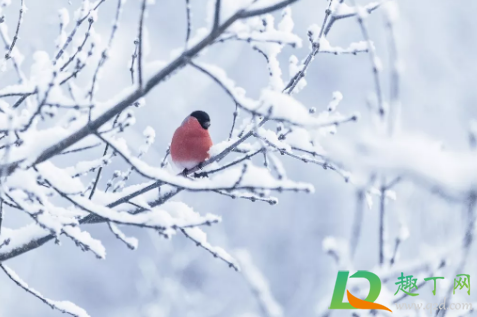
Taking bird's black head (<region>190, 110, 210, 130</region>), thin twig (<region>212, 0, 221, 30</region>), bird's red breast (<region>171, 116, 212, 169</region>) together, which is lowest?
thin twig (<region>212, 0, 221, 30</region>)

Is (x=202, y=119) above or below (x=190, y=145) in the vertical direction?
above

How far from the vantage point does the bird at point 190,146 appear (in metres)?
3.33

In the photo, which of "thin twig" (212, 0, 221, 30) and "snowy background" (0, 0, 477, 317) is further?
"snowy background" (0, 0, 477, 317)

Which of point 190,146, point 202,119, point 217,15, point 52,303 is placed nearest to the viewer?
point 217,15

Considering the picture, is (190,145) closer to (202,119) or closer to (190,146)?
(190,146)

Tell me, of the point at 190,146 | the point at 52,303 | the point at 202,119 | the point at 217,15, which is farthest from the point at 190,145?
the point at 217,15

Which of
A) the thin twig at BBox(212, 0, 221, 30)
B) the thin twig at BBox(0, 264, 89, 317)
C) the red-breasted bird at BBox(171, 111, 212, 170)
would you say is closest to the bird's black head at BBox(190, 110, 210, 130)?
the red-breasted bird at BBox(171, 111, 212, 170)

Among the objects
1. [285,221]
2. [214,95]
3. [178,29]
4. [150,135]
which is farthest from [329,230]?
[150,135]

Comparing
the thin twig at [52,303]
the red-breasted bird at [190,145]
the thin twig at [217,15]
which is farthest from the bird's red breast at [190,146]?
the thin twig at [217,15]

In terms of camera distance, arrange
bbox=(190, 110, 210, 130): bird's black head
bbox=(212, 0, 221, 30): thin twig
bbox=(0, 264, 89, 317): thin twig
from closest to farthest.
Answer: bbox=(212, 0, 221, 30): thin twig
bbox=(0, 264, 89, 317): thin twig
bbox=(190, 110, 210, 130): bird's black head

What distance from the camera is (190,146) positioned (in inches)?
133

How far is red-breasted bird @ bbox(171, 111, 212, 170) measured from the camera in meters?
3.33

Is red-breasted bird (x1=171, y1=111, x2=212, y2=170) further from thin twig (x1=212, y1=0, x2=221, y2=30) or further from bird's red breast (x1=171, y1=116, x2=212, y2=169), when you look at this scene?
thin twig (x1=212, y1=0, x2=221, y2=30)

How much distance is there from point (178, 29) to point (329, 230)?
6811 millimetres
